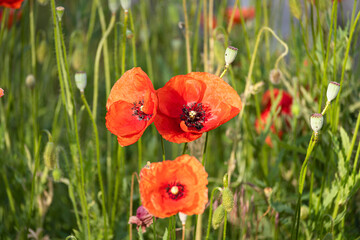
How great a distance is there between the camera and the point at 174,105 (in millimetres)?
617

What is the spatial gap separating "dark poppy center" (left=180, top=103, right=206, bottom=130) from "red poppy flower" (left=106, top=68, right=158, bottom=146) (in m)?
0.05

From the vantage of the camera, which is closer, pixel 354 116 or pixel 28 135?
pixel 354 116

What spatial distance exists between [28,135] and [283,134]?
2.08ft

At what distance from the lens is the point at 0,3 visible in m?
0.81

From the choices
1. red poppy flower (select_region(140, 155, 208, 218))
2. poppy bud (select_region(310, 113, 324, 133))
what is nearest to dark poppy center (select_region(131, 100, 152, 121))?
red poppy flower (select_region(140, 155, 208, 218))

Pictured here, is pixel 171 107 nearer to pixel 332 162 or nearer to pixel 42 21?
pixel 332 162

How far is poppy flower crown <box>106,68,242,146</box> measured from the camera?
1.85ft

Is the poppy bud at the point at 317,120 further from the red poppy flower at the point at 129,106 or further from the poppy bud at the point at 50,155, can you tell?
the poppy bud at the point at 50,155

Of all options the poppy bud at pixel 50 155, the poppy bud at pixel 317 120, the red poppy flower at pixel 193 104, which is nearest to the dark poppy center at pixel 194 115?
the red poppy flower at pixel 193 104

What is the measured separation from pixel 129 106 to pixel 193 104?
0.28ft

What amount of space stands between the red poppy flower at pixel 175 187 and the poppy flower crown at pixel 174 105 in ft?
0.14

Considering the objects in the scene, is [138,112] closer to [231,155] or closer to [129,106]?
[129,106]

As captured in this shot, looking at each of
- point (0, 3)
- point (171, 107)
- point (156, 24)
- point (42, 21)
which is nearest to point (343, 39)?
point (171, 107)

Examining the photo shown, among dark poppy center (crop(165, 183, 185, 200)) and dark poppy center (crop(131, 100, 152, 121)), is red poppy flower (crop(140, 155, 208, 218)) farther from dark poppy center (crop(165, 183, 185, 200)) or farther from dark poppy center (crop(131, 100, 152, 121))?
dark poppy center (crop(131, 100, 152, 121))
